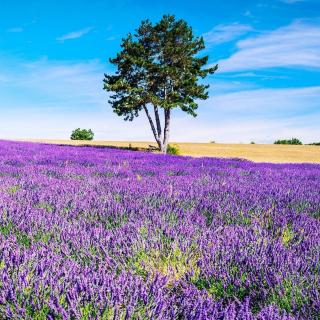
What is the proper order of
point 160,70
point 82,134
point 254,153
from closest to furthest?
point 160,70 → point 254,153 → point 82,134

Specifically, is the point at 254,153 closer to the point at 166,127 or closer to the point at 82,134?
the point at 166,127

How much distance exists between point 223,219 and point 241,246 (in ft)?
3.31

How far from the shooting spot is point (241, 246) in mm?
2535

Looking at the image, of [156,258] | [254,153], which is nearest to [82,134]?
[254,153]

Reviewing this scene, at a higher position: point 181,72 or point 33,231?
point 181,72

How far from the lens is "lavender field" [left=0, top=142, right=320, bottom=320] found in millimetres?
1635

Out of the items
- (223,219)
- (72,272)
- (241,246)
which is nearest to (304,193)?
(223,219)

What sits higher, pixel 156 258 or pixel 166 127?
pixel 166 127

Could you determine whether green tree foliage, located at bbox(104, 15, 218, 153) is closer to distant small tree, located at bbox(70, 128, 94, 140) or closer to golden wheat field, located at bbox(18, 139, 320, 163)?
golden wheat field, located at bbox(18, 139, 320, 163)

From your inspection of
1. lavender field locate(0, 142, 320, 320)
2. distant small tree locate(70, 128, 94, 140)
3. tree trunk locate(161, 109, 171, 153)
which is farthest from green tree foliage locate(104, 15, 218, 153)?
distant small tree locate(70, 128, 94, 140)

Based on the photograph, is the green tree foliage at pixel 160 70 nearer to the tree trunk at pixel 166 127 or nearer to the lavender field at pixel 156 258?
the tree trunk at pixel 166 127

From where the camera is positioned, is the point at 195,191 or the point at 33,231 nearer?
the point at 33,231

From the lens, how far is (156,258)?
2482 millimetres

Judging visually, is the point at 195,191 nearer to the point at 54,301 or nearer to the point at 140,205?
the point at 140,205
